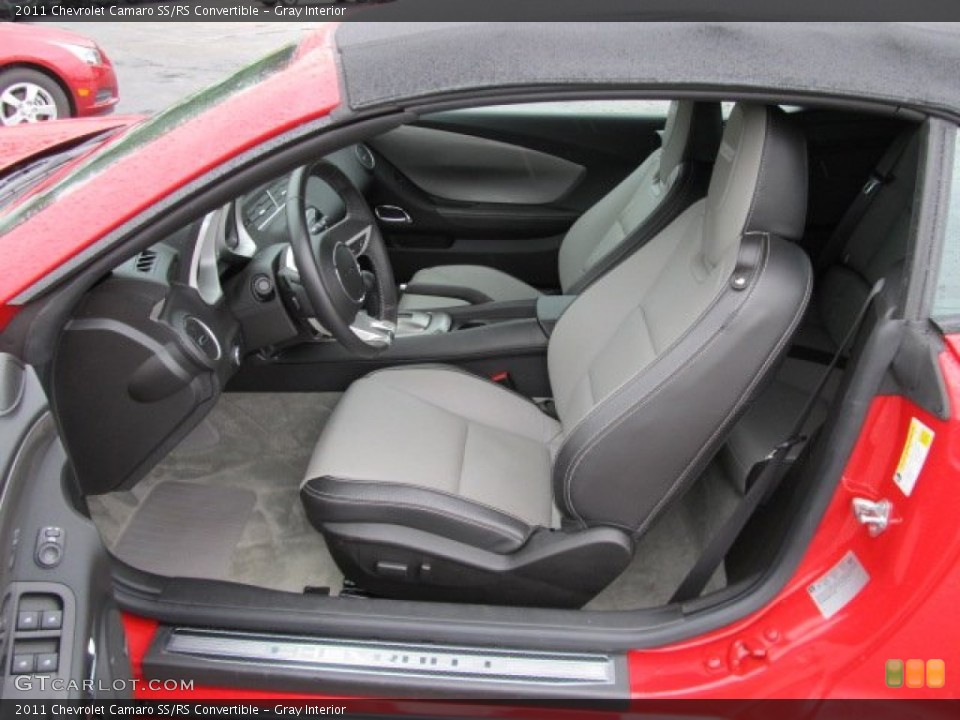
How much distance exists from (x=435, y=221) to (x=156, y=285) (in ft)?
5.86

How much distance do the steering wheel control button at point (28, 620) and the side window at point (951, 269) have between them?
1.37 m

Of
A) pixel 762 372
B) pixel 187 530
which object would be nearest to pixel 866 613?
pixel 762 372

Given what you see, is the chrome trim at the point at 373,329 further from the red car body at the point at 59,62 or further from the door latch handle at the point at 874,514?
the red car body at the point at 59,62

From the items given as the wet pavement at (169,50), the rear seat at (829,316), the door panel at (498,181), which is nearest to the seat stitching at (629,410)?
the rear seat at (829,316)

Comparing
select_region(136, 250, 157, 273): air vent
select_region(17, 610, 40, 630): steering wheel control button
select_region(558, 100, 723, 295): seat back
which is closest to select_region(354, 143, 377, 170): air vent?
select_region(558, 100, 723, 295): seat back

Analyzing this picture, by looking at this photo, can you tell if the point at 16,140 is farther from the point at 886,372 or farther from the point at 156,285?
the point at 886,372

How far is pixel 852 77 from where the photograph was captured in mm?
1341

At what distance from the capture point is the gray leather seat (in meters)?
2.28

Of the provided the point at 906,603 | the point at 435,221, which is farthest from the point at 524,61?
the point at 435,221

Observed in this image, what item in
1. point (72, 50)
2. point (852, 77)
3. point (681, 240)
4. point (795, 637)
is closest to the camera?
point (852, 77)

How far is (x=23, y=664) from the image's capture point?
1172 mm

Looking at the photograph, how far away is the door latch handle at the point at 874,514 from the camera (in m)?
1.42

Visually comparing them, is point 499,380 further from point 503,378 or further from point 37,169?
point 37,169

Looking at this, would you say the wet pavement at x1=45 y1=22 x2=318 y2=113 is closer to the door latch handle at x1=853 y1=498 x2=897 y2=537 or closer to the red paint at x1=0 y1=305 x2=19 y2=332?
the red paint at x1=0 y1=305 x2=19 y2=332
